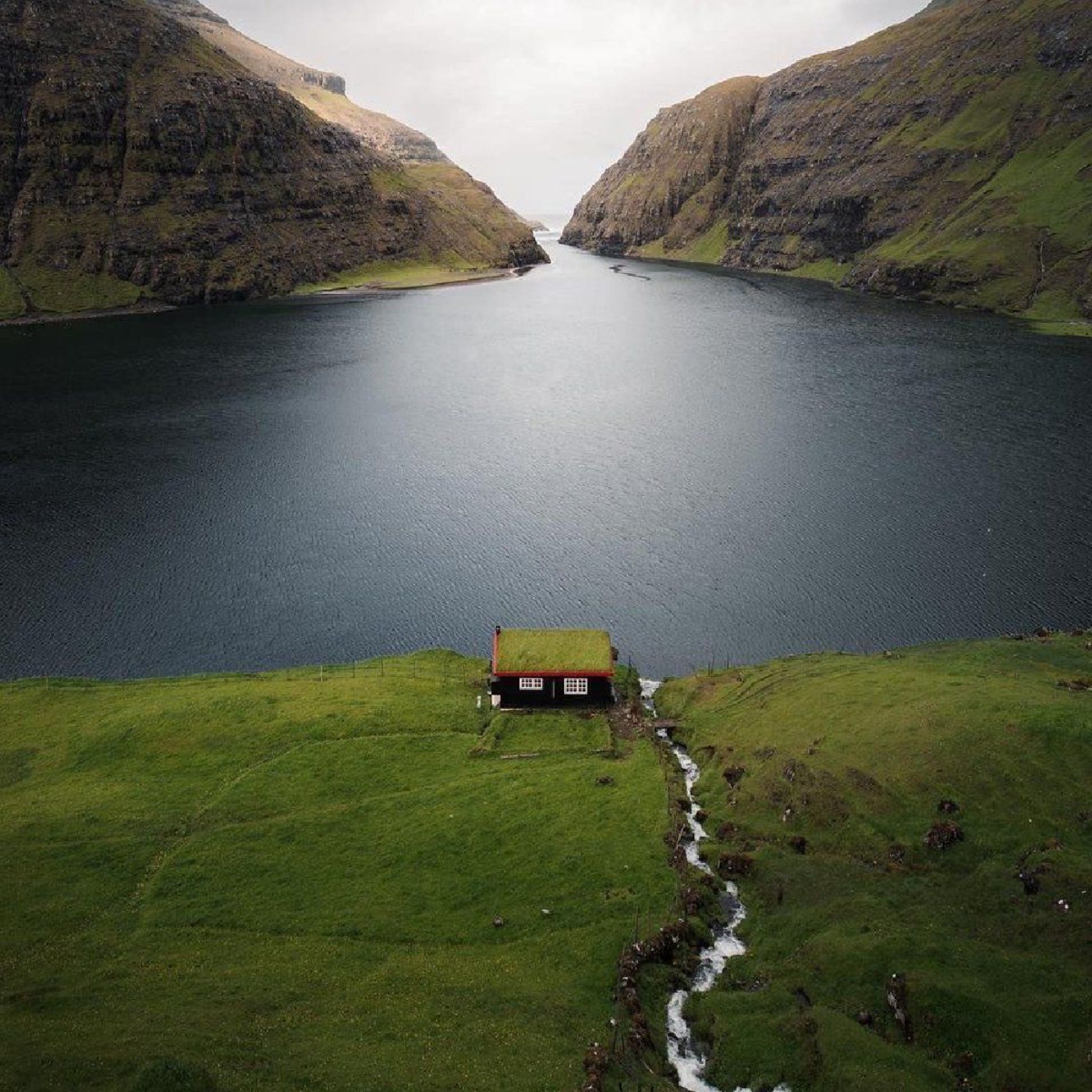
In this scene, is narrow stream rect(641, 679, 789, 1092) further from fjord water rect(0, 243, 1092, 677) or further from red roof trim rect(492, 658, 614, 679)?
fjord water rect(0, 243, 1092, 677)

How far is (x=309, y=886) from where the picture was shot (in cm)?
4250

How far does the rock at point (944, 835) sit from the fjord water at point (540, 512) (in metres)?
30.9

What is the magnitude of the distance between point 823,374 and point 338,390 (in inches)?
3904

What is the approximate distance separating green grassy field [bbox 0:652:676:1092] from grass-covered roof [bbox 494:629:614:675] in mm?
4112

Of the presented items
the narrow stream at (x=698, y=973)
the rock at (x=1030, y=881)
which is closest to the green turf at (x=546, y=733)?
the narrow stream at (x=698, y=973)

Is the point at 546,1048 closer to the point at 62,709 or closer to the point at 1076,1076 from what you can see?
the point at 1076,1076

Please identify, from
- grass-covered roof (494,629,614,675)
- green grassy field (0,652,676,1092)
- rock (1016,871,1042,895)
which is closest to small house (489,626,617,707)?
grass-covered roof (494,629,614,675)

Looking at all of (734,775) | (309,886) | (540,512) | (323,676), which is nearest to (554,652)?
(734,775)

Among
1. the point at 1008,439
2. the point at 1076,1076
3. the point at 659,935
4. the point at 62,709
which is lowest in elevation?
the point at 62,709

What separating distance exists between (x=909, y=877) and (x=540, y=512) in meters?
69.9

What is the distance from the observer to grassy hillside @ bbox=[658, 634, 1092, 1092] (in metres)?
31.4

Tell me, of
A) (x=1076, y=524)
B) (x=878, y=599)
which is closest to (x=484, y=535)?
(x=878, y=599)

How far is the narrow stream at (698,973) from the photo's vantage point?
109 feet

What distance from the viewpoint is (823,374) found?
17012cm
